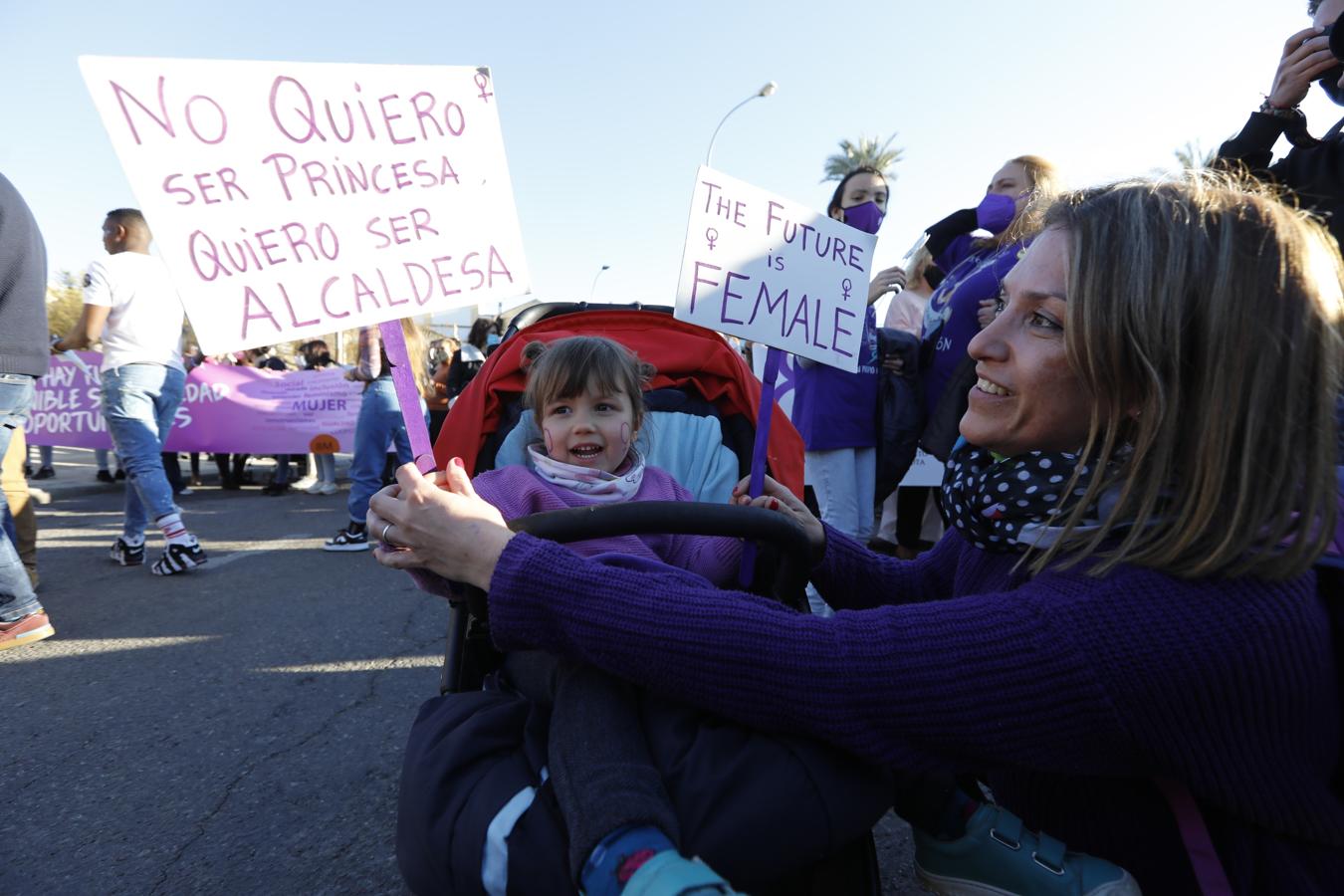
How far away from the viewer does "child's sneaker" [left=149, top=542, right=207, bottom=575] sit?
4.10 m

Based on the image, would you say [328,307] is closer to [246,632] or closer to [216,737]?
[216,737]

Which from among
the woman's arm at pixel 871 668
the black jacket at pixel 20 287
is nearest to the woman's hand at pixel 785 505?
the woman's arm at pixel 871 668

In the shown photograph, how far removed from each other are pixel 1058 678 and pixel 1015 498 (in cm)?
29

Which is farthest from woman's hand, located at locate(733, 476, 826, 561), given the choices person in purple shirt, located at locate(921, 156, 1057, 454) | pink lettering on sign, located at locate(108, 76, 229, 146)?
person in purple shirt, located at locate(921, 156, 1057, 454)

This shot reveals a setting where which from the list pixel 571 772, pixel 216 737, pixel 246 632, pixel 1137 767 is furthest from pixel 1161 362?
pixel 246 632

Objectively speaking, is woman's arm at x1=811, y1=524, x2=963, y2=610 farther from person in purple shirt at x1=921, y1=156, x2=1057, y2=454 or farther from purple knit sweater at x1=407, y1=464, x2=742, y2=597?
person in purple shirt at x1=921, y1=156, x2=1057, y2=454

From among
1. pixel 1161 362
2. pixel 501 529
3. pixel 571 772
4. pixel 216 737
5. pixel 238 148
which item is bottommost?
pixel 216 737

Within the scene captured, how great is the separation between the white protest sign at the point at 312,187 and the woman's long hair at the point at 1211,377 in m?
1.02

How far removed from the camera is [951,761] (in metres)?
0.85

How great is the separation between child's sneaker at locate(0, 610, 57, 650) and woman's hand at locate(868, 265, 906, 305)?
3647 millimetres

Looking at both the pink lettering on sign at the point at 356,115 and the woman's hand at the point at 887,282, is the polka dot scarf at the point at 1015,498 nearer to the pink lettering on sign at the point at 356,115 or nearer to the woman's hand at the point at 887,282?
the pink lettering on sign at the point at 356,115

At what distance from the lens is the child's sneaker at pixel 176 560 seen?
4102mm

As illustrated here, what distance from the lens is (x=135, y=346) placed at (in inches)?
156

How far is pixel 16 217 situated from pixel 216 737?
2161 millimetres
